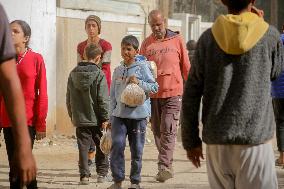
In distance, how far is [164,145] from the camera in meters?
8.58

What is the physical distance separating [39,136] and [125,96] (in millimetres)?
1371

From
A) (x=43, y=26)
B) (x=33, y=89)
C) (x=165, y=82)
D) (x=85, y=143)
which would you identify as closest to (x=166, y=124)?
(x=165, y=82)

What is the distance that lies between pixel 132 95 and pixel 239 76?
327 cm

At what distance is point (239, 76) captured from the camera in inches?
165

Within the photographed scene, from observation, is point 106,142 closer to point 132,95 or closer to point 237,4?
point 132,95

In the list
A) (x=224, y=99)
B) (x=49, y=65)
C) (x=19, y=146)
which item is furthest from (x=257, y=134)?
(x=49, y=65)

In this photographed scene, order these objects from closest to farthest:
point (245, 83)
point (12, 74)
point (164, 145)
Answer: point (12, 74) → point (245, 83) → point (164, 145)

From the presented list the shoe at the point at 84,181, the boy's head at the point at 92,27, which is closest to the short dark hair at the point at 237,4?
the shoe at the point at 84,181

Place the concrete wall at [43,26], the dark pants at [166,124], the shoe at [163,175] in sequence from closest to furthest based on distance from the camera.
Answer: the shoe at [163,175] < the dark pants at [166,124] < the concrete wall at [43,26]

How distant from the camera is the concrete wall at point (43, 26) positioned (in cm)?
1209

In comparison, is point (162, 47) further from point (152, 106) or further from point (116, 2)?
point (116, 2)

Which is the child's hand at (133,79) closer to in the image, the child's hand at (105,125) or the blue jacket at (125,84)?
the blue jacket at (125,84)

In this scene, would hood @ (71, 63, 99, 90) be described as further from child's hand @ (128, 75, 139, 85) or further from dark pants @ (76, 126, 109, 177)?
child's hand @ (128, 75, 139, 85)

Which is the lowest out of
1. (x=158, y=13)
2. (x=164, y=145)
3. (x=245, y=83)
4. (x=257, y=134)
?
(x=164, y=145)
